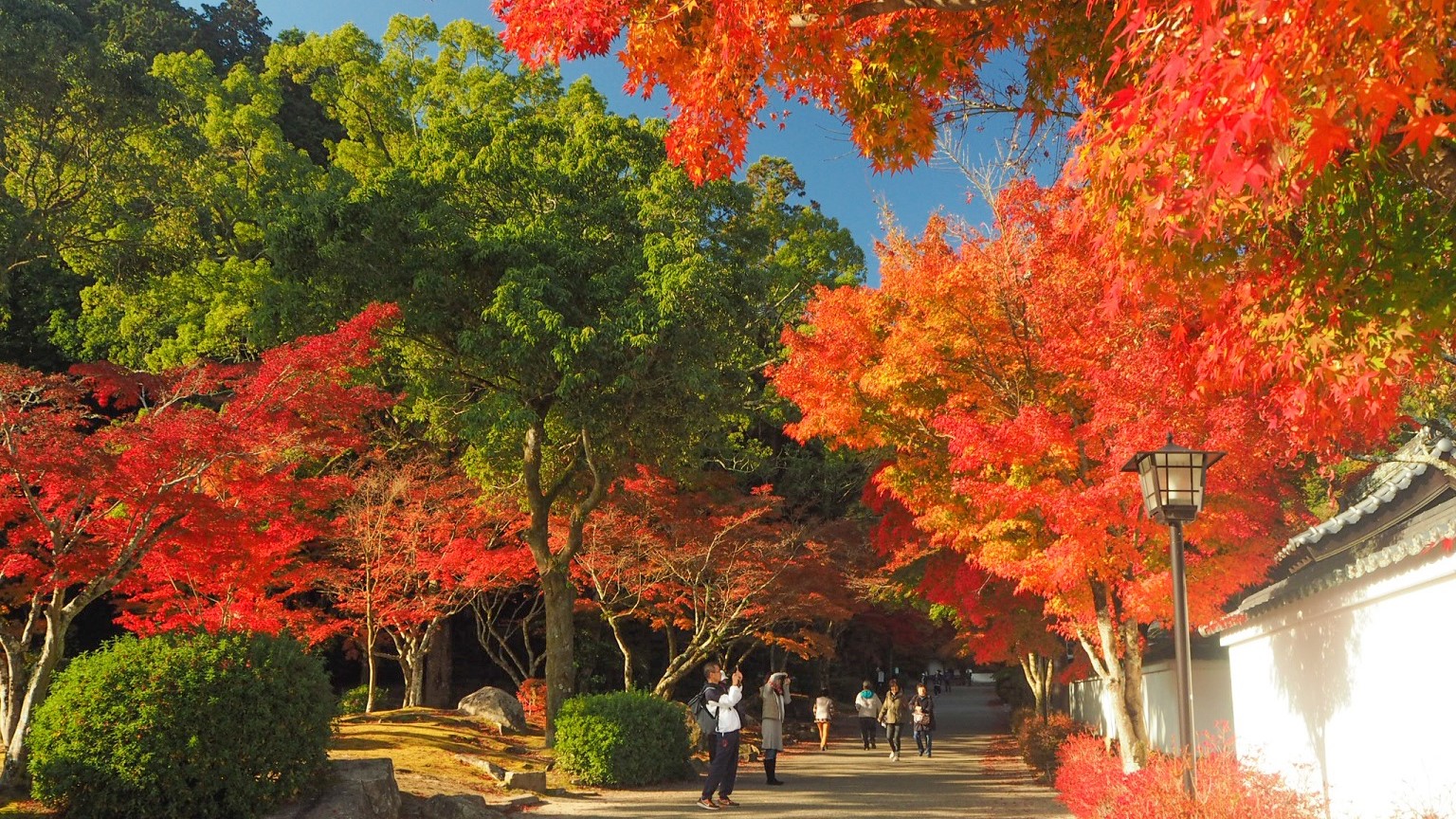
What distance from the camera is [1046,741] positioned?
713 inches

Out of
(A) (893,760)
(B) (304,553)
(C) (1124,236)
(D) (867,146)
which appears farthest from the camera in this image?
(B) (304,553)

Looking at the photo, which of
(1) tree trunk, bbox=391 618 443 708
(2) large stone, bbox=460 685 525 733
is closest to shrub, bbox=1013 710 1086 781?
(2) large stone, bbox=460 685 525 733

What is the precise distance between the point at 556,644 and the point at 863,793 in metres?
6.52

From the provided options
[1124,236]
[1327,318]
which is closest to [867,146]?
[1124,236]

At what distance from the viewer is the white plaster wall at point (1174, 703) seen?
1603 cm

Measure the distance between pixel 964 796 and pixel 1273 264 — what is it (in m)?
11.1

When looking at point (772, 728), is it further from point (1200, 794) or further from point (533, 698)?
point (533, 698)

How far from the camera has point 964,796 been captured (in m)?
14.5

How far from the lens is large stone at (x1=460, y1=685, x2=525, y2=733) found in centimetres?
2091

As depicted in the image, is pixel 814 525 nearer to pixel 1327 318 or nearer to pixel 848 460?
pixel 848 460

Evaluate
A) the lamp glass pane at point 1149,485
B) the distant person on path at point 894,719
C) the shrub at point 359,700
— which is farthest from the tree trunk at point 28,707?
the distant person on path at point 894,719

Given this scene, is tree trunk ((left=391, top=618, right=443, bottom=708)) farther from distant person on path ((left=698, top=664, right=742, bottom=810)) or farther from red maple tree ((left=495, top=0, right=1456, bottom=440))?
red maple tree ((left=495, top=0, right=1456, bottom=440))

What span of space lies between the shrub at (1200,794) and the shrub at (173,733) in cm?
732

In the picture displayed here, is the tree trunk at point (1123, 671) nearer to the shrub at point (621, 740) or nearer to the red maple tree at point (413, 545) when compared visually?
the shrub at point (621, 740)
